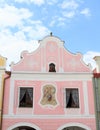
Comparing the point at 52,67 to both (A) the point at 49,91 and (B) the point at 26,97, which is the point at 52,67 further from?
(B) the point at 26,97

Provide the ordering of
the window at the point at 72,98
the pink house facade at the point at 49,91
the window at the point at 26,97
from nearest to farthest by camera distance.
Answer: the pink house facade at the point at 49,91, the window at the point at 26,97, the window at the point at 72,98

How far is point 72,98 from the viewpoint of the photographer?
17188 millimetres

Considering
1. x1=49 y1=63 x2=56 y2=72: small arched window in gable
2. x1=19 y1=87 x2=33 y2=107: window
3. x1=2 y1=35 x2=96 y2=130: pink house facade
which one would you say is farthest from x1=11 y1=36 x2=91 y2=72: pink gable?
x1=19 y1=87 x2=33 y2=107: window

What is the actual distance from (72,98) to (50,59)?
314 centimetres

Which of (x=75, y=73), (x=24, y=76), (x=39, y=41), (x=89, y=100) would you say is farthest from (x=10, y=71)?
(x=89, y=100)

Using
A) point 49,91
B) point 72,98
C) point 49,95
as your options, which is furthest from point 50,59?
point 72,98

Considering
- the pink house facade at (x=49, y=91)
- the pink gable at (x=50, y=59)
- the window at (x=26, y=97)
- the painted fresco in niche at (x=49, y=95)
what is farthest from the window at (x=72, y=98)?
the window at (x=26, y=97)

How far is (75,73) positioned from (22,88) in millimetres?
3786

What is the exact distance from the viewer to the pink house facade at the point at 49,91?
16.5 metres

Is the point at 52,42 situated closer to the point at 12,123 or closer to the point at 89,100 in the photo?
the point at 89,100

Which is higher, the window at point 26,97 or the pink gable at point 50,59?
A: the pink gable at point 50,59

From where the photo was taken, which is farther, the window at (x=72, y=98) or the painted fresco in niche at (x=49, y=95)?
the window at (x=72, y=98)

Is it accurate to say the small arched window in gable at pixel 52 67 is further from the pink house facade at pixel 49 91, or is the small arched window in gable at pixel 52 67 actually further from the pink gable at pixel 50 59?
the pink gable at pixel 50 59

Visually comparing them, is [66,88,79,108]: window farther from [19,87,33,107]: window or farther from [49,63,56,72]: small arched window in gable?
[19,87,33,107]: window
